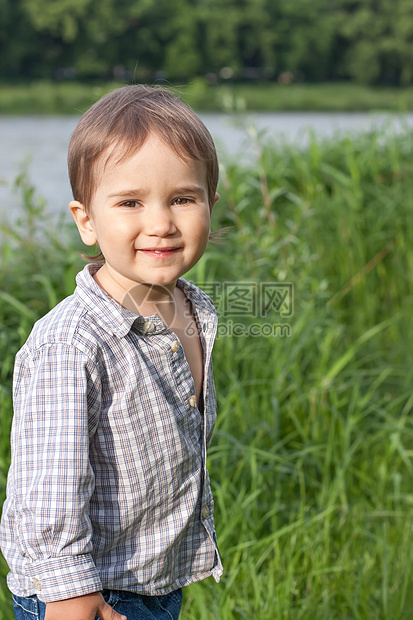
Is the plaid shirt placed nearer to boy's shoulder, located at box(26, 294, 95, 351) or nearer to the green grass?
boy's shoulder, located at box(26, 294, 95, 351)

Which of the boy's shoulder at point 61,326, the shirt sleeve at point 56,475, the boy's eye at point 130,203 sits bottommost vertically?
the shirt sleeve at point 56,475

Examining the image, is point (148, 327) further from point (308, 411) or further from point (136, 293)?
point (308, 411)

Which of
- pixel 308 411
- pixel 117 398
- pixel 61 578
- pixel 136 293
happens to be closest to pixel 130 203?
pixel 136 293

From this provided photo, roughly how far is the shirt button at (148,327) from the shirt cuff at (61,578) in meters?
0.34

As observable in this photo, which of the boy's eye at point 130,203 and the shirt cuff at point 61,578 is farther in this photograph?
the boy's eye at point 130,203

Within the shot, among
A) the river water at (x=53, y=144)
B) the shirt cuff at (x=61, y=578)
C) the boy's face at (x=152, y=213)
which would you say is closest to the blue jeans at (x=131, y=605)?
the shirt cuff at (x=61, y=578)

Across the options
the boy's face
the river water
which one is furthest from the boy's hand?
the river water

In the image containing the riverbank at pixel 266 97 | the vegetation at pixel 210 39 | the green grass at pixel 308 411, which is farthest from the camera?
the vegetation at pixel 210 39

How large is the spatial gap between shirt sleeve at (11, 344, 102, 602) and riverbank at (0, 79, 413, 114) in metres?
4.22

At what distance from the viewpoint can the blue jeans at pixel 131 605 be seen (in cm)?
102

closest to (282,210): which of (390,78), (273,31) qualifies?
(390,78)

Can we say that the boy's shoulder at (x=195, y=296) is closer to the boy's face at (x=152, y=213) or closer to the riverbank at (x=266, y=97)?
the boy's face at (x=152, y=213)

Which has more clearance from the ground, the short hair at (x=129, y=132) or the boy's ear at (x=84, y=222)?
the short hair at (x=129, y=132)

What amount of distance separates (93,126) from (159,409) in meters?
0.44
